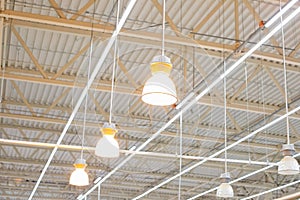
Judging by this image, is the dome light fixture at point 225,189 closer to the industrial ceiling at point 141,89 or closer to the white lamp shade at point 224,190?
the white lamp shade at point 224,190

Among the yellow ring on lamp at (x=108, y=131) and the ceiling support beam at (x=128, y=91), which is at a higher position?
the ceiling support beam at (x=128, y=91)

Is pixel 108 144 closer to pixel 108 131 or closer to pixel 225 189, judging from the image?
pixel 108 131

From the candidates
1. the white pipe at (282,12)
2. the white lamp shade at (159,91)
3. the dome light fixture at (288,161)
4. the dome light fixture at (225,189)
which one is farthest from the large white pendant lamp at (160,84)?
the dome light fixture at (225,189)

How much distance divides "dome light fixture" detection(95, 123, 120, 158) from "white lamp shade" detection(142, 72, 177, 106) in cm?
22

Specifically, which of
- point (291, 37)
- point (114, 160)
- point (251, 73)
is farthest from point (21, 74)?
point (114, 160)

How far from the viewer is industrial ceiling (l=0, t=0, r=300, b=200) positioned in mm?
2115

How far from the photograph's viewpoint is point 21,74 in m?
9.58

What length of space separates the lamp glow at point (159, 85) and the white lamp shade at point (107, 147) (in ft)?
0.83

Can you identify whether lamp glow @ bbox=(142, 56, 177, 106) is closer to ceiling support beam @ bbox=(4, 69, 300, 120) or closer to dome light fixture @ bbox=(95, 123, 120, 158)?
ceiling support beam @ bbox=(4, 69, 300, 120)

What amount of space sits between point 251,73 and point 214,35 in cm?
174

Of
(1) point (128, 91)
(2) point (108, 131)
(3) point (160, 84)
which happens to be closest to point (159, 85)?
(3) point (160, 84)

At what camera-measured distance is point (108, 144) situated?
221cm

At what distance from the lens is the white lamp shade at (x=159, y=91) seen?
2.02m

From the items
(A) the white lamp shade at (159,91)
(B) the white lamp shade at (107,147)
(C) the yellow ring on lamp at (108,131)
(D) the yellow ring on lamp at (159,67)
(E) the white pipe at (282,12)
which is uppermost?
(E) the white pipe at (282,12)
